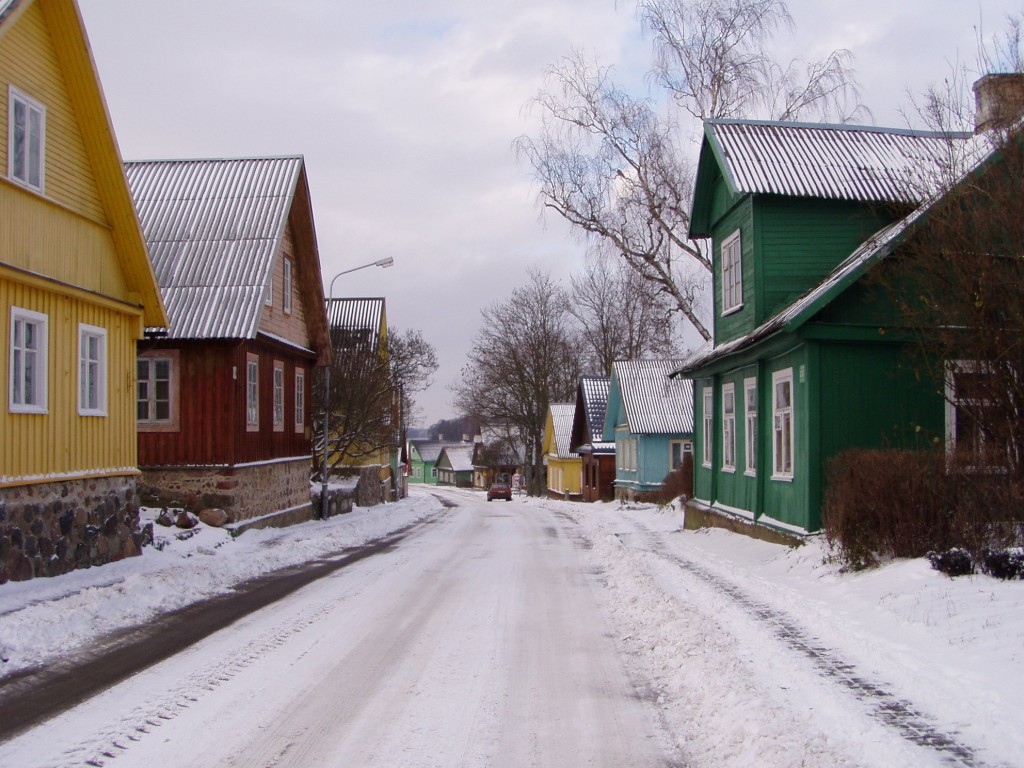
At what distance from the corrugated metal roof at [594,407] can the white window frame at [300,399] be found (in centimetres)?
2595

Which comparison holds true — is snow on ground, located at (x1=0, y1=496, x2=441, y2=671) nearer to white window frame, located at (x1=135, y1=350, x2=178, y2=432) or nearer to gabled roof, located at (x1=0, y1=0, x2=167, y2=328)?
white window frame, located at (x1=135, y1=350, x2=178, y2=432)

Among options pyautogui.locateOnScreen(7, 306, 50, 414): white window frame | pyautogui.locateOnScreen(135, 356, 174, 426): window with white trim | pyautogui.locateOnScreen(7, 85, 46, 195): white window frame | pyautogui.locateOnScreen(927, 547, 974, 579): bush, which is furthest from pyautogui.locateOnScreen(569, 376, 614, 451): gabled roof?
pyautogui.locateOnScreen(927, 547, 974, 579): bush

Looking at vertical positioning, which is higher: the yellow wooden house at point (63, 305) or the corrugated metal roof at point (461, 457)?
the yellow wooden house at point (63, 305)

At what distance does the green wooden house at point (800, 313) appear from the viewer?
1407 centimetres

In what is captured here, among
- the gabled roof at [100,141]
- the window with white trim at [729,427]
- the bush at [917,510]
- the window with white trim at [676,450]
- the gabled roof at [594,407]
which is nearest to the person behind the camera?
the bush at [917,510]

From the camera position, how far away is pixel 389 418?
3416 cm

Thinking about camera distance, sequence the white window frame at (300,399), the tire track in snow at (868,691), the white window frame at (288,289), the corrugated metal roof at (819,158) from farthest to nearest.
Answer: the white window frame at (300,399)
the white window frame at (288,289)
the corrugated metal roof at (819,158)
the tire track in snow at (868,691)

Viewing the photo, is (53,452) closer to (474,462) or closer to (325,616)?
(325,616)

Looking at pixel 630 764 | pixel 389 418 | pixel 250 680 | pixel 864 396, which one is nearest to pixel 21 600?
pixel 250 680

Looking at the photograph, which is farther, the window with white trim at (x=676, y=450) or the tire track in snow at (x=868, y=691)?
the window with white trim at (x=676, y=450)

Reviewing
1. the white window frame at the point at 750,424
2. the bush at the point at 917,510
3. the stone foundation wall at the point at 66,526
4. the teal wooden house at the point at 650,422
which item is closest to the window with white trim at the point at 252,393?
the stone foundation wall at the point at 66,526

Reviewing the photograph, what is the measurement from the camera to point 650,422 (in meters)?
41.9

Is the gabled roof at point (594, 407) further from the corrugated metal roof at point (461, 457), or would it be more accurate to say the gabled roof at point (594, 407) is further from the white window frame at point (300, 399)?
the corrugated metal roof at point (461, 457)

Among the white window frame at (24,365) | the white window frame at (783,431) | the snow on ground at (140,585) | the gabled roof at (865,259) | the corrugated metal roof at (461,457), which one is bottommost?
the corrugated metal roof at (461,457)
